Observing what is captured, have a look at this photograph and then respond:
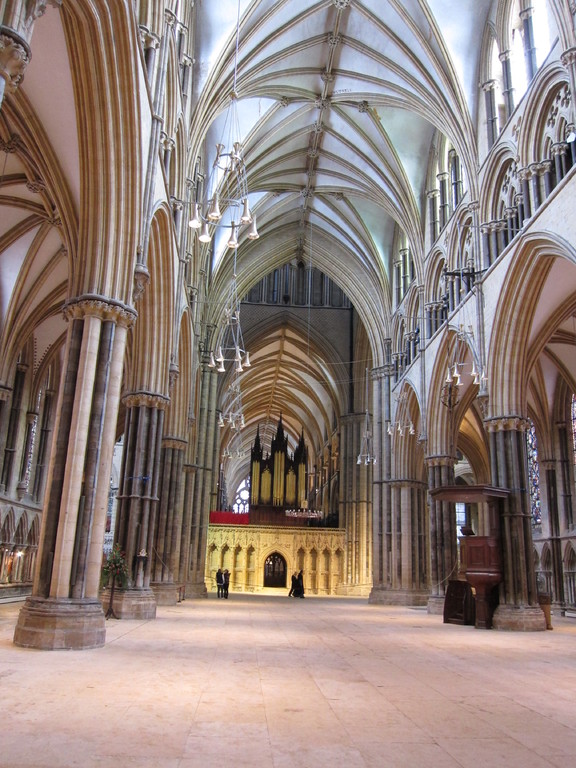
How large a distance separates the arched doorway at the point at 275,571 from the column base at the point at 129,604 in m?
25.0

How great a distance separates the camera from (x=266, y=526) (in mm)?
38781

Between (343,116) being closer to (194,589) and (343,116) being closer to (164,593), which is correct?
(164,593)

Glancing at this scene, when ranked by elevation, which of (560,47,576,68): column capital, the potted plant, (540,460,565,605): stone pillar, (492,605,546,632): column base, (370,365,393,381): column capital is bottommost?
(492,605,546,632): column base

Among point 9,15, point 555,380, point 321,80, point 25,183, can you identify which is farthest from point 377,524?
point 9,15

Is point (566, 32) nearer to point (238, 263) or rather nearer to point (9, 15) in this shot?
point (9, 15)

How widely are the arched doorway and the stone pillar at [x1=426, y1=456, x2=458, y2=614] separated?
17895 mm

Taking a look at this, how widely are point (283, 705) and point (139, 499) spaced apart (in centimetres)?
976

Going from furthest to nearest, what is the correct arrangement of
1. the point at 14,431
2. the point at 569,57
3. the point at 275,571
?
the point at 275,571, the point at 14,431, the point at 569,57

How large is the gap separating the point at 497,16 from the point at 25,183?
1336 centimetres

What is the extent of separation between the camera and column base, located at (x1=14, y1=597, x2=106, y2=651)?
9.25 metres

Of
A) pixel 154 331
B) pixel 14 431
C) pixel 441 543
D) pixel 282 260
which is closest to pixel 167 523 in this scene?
pixel 154 331

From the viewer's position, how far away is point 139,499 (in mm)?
15312

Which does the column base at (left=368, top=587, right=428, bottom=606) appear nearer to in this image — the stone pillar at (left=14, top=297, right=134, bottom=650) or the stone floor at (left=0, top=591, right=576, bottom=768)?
the stone floor at (left=0, top=591, right=576, bottom=768)

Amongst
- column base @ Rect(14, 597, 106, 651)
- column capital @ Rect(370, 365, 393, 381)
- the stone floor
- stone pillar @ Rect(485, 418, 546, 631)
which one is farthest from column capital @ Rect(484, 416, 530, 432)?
column capital @ Rect(370, 365, 393, 381)
